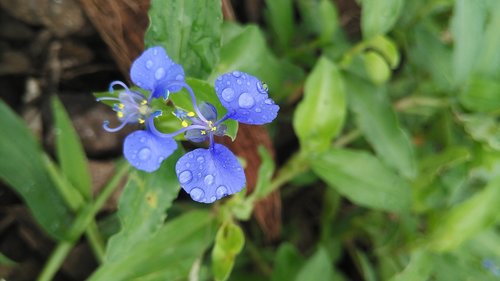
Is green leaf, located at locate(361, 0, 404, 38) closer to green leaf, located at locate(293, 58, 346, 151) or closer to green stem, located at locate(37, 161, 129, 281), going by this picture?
green leaf, located at locate(293, 58, 346, 151)

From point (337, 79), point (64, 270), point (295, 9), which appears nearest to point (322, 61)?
point (337, 79)

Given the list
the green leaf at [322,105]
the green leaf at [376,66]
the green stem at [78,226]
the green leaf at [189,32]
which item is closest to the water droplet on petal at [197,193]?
the green leaf at [189,32]

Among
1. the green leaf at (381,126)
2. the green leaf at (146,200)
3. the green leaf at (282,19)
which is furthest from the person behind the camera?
the green leaf at (282,19)

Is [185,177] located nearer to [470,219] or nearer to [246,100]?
[246,100]

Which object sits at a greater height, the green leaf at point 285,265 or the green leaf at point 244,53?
the green leaf at point 244,53

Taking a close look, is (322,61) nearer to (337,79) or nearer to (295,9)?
(337,79)

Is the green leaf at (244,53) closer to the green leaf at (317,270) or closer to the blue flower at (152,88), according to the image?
the blue flower at (152,88)

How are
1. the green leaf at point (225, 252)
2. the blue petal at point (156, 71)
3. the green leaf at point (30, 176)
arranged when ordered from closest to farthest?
the blue petal at point (156, 71) → the green leaf at point (225, 252) → the green leaf at point (30, 176)
